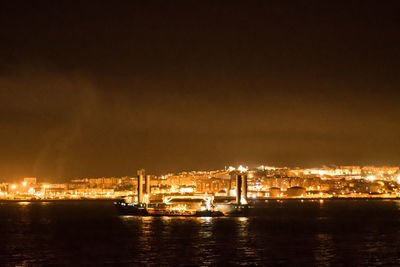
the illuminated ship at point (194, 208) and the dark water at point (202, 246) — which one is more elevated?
the illuminated ship at point (194, 208)

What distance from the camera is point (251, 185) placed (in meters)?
173

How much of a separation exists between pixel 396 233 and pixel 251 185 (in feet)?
434

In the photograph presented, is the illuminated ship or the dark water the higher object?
the illuminated ship

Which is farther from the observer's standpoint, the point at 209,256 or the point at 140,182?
the point at 140,182

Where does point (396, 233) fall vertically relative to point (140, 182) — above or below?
below

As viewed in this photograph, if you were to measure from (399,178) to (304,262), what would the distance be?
579ft

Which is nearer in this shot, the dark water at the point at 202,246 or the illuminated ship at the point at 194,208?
the dark water at the point at 202,246

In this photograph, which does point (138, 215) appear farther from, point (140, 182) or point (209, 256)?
point (209, 256)

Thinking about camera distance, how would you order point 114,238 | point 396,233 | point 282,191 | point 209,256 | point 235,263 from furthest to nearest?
point 282,191
point 396,233
point 114,238
point 209,256
point 235,263

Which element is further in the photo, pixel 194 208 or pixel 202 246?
pixel 194 208

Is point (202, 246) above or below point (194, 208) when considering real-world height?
below

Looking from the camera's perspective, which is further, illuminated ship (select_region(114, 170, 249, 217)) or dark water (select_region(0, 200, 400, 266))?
illuminated ship (select_region(114, 170, 249, 217))

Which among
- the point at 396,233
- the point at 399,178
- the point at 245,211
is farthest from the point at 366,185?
the point at 396,233

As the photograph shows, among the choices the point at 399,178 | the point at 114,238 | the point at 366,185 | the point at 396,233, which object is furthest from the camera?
the point at 399,178
